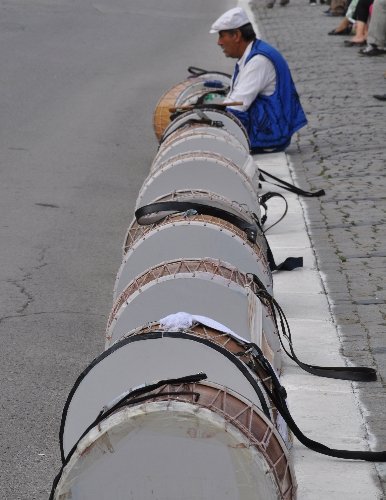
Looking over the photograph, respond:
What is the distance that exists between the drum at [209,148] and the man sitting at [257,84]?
2.66m

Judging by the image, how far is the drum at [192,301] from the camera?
17.4ft

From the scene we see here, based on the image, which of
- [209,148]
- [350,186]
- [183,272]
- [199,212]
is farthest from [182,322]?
[350,186]

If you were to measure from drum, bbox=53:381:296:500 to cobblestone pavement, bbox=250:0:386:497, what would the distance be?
153cm

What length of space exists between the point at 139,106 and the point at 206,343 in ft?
38.7

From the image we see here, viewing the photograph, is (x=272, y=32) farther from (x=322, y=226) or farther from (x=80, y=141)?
(x=322, y=226)

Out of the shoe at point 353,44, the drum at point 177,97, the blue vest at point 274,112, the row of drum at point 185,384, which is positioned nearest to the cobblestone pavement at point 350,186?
the shoe at point 353,44

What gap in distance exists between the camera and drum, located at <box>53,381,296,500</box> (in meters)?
3.94

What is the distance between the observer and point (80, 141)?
44.5 ft

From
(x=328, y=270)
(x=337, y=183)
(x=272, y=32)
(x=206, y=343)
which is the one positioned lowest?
(x=272, y=32)

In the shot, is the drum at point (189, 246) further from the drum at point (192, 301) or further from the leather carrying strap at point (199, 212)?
the drum at point (192, 301)

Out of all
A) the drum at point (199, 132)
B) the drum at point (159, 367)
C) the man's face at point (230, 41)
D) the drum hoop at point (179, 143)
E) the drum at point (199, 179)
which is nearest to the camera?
the drum at point (159, 367)

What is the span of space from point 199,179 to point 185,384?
3.51m

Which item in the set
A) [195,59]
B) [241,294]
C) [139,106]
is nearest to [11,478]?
[241,294]

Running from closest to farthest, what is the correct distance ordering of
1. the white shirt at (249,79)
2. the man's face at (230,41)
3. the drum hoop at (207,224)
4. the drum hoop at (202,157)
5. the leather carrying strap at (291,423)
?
1. the leather carrying strap at (291,423)
2. the drum hoop at (207,224)
3. the drum hoop at (202,157)
4. the white shirt at (249,79)
5. the man's face at (230,41)
